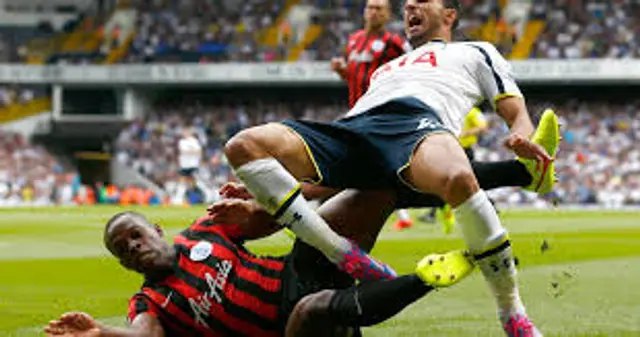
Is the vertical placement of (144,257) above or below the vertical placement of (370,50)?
above

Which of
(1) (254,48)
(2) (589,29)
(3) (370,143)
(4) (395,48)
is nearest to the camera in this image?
(3) (370,143)

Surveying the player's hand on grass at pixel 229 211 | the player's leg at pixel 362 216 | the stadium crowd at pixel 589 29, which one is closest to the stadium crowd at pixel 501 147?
the stadium crowd at pixel 589 29

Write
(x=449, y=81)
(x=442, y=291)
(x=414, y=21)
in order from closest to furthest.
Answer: (x=449, y=81) → (x=414, y=21) → (x=442, y=291)

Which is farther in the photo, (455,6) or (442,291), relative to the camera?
(442,291)

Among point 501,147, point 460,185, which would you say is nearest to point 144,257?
point 460,185

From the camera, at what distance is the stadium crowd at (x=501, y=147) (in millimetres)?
29844

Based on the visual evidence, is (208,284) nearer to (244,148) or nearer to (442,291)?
(244,148)

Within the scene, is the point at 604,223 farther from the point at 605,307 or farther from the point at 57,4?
the point at 57,4

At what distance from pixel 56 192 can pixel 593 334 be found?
94.8 ft

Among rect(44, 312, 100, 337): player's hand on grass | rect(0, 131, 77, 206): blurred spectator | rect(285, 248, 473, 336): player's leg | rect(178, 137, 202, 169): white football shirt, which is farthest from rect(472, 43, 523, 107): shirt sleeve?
rect(0, 131, 77, 206): blurred spectator

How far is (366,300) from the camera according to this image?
3.76 meters

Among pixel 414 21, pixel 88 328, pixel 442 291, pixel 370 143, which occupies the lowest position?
pixel 442 291

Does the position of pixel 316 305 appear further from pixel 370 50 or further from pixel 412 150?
pixel 370 50

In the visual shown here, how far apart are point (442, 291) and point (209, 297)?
Result: 10.8 feet
